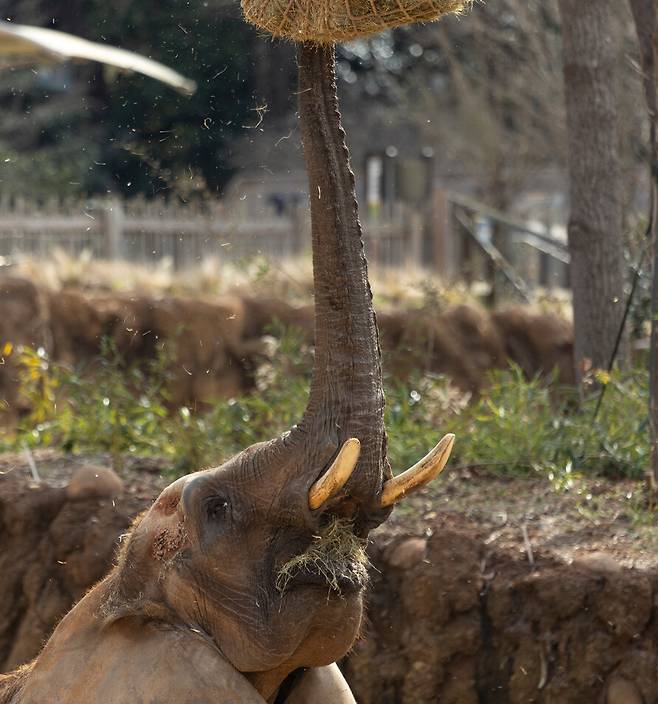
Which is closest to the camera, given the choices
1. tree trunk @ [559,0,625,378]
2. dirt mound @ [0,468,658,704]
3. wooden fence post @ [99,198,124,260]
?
dirt mound @ [0,468,658,704]

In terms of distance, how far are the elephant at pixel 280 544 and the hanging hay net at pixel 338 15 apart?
0.23 ft

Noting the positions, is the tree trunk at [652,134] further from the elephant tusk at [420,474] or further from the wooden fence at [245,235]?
the wooden fence at [245,235]

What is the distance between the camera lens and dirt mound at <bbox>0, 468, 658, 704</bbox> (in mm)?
4808

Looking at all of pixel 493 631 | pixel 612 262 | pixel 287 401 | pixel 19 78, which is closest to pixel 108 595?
pixel 493 631

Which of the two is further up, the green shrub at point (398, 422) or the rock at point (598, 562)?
the green shrub at point (398, 422)

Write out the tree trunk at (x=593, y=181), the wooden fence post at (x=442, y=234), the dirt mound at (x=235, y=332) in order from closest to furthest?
the tree trunk at (x=593, y=181) < the dirt mound at (x=235, y=332) < the wooden fence post at (x=442, y=234)

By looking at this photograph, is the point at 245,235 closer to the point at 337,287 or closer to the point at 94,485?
the point at 94,485

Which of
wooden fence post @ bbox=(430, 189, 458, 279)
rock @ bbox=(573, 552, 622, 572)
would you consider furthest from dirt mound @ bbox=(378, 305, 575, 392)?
rock @ bbox=(573, 552, 622, 572)

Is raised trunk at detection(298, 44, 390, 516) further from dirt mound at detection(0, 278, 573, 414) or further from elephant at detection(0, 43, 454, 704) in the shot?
dirt mound at detection(0, 278, 573, 414)

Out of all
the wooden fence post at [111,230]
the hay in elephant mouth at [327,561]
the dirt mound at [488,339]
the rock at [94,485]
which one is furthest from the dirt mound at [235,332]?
the hay in elephant mouth at [327,561]

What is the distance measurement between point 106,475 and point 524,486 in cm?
197

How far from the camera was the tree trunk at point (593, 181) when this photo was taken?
7.14 metres

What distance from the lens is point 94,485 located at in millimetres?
5969

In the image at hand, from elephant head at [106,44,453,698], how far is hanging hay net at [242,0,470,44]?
0.07 metres
